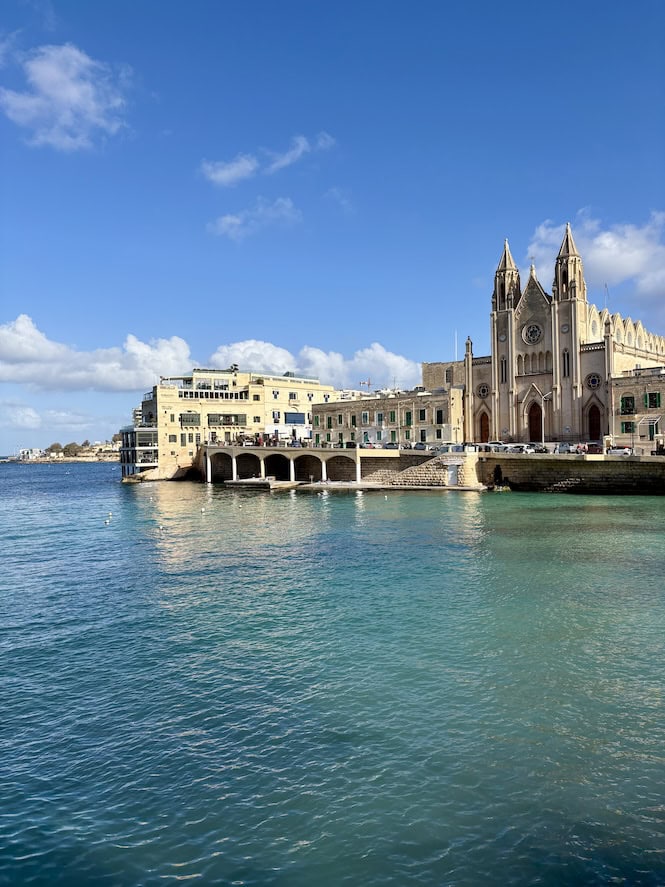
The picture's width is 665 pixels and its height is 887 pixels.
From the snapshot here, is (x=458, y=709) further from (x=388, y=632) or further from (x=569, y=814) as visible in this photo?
(x=388, y=632)

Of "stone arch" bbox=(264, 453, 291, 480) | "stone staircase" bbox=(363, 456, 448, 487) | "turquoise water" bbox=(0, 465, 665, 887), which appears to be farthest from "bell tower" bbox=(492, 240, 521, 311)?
"turquoise water" bbox=(0, 465, 665, 887)

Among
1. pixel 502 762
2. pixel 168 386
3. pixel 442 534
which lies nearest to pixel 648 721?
pixel 502 762

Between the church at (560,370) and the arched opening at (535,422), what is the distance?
0.11 metres

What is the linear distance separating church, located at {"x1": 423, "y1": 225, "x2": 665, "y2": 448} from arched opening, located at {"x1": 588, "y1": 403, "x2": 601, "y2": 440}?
10cm

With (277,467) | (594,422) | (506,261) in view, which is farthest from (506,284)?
(277,467)

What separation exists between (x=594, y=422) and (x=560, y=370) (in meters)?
6.40

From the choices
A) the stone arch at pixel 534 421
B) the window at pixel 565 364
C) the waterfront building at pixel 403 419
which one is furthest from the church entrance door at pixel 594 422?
the waterfront building at pixel 403 419

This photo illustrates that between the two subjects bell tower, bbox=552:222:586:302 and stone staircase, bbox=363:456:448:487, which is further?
bell tower, bbox=552:222:586:302

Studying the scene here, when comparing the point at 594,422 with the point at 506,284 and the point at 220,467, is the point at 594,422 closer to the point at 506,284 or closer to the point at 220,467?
the point at 506,284

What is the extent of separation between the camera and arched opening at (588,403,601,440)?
64062 millimetres

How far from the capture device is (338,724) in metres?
12.0

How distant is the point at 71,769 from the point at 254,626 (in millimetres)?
7781

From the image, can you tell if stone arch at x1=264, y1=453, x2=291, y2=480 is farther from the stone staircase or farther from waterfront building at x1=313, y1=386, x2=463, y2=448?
the stone staircase

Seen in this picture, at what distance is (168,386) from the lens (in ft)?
297
